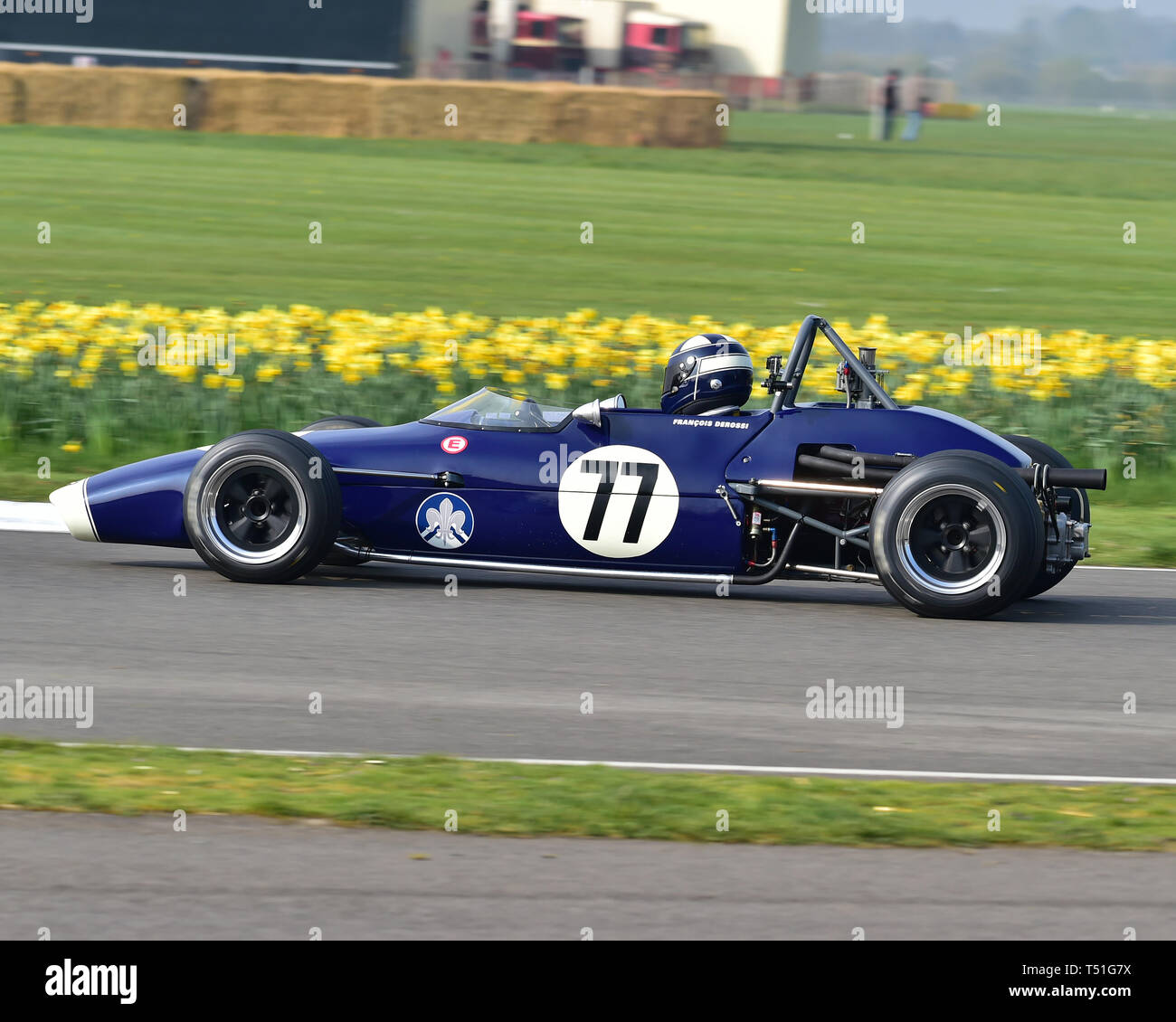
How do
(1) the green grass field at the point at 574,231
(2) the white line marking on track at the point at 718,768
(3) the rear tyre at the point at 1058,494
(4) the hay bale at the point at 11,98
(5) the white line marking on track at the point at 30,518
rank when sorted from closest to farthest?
1. (2) the white line marking on track at the point at 718,768
2. (3) the rear tyre at the point at 1058,494
3. (5) the white line marking on track at the point at 30,518
4. (1) the green grass field at the point at 574,231
5. (4) the hay bale at the point at 11,98

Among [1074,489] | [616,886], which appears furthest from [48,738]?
[1074,489]

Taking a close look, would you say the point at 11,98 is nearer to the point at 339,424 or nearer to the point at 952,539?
the point at 339,424

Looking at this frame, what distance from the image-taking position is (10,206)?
28.4 m

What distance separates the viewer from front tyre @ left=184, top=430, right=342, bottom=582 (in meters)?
8.87

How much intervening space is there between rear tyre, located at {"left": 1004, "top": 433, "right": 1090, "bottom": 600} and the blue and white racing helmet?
1.49 metres

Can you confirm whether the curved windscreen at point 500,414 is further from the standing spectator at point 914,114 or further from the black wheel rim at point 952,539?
the standing spectator at point 914,114

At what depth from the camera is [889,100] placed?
5366 centimetres

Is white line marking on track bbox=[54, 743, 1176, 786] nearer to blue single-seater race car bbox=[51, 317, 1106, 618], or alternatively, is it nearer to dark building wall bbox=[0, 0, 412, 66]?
blue single-seater race car bbox=[51, 317, 1106, 618]

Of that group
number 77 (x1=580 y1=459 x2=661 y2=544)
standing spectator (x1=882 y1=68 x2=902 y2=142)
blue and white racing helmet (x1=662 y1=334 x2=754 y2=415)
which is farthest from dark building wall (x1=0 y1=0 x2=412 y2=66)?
number 77 (x1=580 y1=459 x2=661 y2=544)

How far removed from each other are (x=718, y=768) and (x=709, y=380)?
131 inches

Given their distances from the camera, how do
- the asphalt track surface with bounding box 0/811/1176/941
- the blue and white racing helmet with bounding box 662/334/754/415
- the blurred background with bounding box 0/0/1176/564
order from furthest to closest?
the blurred background with bounding box 0/0/1176/564
the blue and white racing helmet with bounding box 662/334/754/415
the asphalt track surface with bounding box 0/811/1176/941

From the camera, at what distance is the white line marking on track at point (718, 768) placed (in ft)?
20.5

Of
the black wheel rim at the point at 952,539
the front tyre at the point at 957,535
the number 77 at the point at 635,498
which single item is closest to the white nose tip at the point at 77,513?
the number 77 at the point at 635,498

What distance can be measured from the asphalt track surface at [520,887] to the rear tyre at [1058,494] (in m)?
4.23
